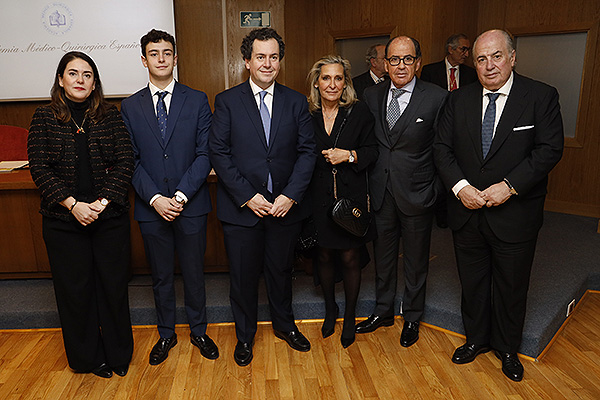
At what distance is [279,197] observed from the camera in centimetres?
278

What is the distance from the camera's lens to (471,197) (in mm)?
2643

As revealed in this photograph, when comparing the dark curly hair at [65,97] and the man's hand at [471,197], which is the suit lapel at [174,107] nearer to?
the dark curly hair at [65,97]

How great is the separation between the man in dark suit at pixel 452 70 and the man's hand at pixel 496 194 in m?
2.62

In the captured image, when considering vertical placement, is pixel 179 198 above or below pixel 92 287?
above

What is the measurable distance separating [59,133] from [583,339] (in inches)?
130

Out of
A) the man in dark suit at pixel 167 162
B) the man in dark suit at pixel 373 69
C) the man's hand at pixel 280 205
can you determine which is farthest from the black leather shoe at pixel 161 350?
the man in dark suit at pixel 373 69

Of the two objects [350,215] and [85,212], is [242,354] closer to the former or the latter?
[350,215]

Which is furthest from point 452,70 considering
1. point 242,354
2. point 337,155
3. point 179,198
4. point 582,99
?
point 242,354

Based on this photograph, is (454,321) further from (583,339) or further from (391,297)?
(583,339)

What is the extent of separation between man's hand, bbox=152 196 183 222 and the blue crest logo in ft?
11.3

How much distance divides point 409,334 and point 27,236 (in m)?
2.72

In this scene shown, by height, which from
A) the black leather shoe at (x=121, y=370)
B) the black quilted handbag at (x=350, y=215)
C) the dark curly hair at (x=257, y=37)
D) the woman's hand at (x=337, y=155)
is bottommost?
the black leather shoe at (x=121, y=370)

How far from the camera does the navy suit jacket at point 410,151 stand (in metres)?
2.89

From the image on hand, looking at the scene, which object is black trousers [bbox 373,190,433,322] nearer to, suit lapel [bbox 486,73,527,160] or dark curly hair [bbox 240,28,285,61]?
suit lapel [bbox 486,73,527,160]
